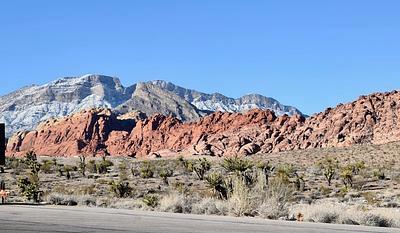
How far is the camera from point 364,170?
5981cm

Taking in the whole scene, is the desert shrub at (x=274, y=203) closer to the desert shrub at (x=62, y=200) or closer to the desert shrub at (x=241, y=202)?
the desert shrub at (x=241, y=202)

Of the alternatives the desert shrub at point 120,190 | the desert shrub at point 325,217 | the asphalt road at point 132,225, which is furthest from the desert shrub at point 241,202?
the desert shrub at point 120,190

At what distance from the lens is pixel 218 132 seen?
127 metres

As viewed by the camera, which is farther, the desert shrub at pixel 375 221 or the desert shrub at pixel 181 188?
the desert shrub at pixel 181 188

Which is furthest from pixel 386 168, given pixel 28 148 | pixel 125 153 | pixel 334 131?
pixel 28 148

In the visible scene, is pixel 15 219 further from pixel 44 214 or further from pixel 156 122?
pixel 156 122

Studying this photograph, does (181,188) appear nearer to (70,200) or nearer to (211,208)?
(70,200)

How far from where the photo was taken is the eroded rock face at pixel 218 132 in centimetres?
10225

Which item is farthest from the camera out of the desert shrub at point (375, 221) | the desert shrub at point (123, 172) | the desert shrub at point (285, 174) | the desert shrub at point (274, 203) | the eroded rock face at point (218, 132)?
the eroded rock face at point (218, 132)

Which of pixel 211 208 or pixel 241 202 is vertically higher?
pixel 241 202

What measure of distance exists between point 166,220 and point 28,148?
139 meters

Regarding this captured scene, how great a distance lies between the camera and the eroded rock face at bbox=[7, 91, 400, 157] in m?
102

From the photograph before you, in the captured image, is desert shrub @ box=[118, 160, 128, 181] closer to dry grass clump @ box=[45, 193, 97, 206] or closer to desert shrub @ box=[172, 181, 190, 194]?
desert shrub @ box=[172, 181, 190, 194]

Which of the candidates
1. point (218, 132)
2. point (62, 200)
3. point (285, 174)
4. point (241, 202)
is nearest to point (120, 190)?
point (62, 200)
